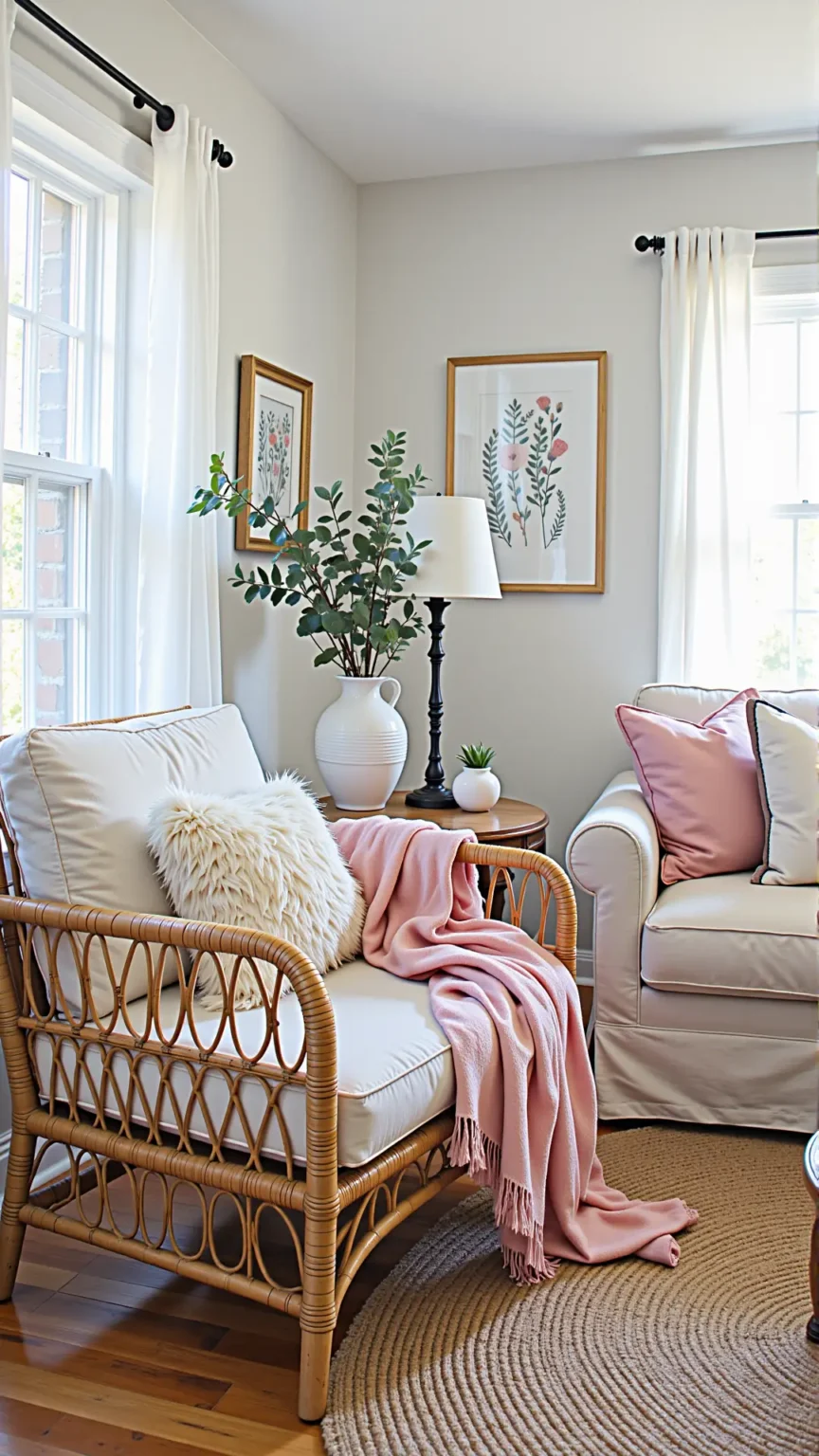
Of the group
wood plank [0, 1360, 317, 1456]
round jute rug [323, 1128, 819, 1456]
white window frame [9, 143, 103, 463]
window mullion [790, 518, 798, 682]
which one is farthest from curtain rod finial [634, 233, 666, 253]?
wood plank [0, 1360, 317, 1456]

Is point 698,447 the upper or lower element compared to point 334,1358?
upper

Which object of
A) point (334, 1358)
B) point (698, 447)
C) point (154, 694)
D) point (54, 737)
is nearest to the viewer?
point (334, 1358)

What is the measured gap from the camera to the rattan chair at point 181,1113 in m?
1.69

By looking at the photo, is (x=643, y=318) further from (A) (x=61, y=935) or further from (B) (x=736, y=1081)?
(A) (x=61, y=935)

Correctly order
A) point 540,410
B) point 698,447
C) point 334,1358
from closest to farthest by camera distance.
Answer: point 334,1358 < point 698,447 < point 540,410

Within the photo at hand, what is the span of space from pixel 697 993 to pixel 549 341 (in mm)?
2099

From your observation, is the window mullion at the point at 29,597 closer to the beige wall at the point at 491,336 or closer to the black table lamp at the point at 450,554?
the beige wall at the point at 491,336

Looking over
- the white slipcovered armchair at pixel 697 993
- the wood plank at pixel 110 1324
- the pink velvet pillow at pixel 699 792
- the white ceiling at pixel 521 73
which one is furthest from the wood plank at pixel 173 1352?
the white ceiling at pixel 521 73

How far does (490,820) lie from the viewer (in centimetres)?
305

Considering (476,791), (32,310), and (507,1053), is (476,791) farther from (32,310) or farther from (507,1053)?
(32,310)

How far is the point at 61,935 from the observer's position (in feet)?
6.33

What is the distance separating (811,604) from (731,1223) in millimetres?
1945

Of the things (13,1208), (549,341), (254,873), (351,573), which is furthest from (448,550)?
(13,1208)

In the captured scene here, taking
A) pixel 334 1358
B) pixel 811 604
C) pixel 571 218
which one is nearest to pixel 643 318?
pixel 571 218
